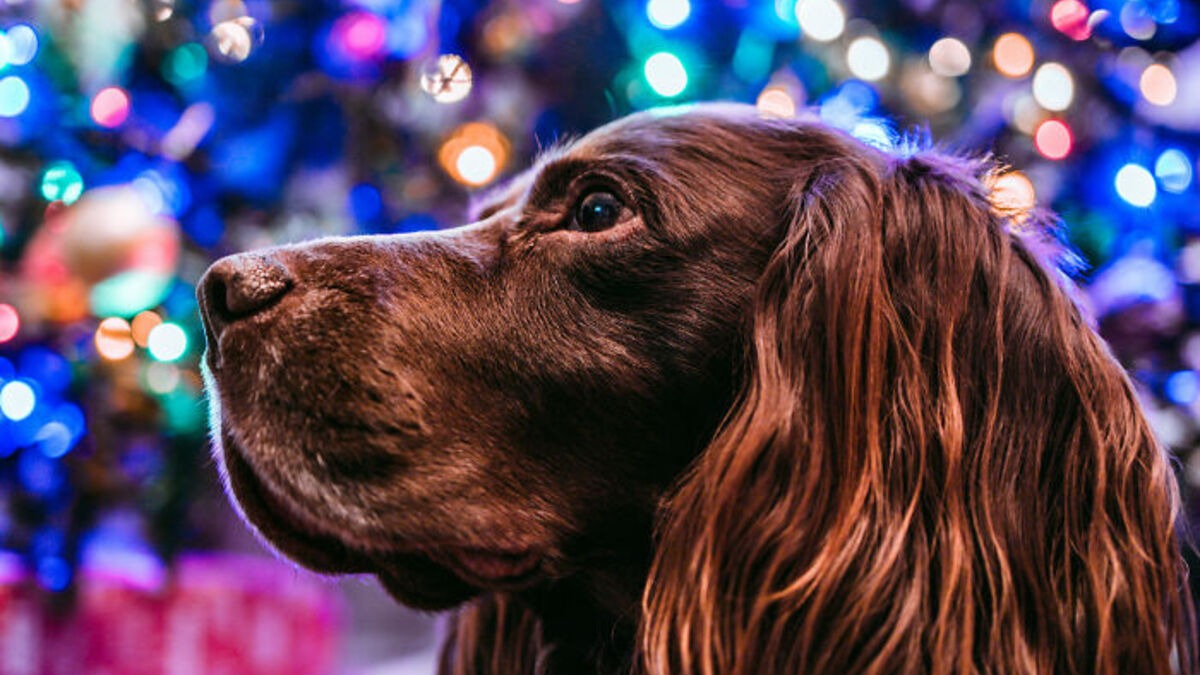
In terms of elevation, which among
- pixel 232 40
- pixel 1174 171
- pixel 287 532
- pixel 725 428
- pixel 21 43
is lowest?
pixel 287 532

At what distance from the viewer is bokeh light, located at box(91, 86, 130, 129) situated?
2121mm

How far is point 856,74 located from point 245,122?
1.52m

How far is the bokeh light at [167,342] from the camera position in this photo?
221 centimetres

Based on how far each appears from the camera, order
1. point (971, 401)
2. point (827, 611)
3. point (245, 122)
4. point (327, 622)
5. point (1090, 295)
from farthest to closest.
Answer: point (327, 622) → point (1090, 295) → point (245, 122) → point (971, 401) → point (827, 611)

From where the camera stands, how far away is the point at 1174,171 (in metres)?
2.50

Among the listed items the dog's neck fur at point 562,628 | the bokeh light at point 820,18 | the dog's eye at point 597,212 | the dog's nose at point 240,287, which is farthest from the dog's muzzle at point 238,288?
the bokeh light at point 820,18

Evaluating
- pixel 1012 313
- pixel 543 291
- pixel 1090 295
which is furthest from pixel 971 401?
pixel 1090 295

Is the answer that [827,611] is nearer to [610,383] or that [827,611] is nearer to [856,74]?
[610,383]

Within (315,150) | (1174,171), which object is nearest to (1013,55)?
(1174,171)

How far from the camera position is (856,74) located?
2539 mm

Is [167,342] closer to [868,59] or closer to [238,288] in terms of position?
[238,288]

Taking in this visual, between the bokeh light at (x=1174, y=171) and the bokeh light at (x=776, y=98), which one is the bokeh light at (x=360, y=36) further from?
the bokeh light at (x=1174, y=171)

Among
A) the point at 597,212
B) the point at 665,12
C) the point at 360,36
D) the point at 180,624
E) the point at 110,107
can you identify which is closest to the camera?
the point at 597,212

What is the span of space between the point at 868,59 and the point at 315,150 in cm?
142
